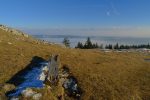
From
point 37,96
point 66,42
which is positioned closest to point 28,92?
point 37,96

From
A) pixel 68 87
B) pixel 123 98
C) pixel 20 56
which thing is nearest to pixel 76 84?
pixel 68 87

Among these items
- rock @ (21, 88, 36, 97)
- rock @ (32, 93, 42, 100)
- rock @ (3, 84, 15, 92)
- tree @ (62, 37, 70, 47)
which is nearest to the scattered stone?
rock @ (32, 93, 42, 100)

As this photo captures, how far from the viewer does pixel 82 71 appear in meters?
39.9

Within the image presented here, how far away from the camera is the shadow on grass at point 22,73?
33.2 meters

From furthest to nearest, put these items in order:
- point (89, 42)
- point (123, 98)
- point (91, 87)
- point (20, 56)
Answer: point (89, 42) → point (20, 56) → point (91, 87) → point (123, 98)

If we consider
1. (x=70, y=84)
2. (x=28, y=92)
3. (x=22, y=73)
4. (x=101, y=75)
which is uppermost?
(x=22, y=73)

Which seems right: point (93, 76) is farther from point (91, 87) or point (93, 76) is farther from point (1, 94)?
point (1, 94)

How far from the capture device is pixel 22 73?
3631 cm

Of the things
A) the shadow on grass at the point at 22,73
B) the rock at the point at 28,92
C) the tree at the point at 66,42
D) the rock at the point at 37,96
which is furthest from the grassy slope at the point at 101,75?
the tree at the point at 66,42

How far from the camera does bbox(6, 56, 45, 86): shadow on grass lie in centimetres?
3319

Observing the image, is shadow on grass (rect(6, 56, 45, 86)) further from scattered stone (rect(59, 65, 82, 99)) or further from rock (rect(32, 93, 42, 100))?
scattered stone (rect(59, 65, 82, 99))

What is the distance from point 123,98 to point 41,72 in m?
11.2

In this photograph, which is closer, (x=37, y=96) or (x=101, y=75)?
(x=37, y=96)

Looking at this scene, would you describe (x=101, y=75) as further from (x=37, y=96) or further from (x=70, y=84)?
(x=37, y=96)
